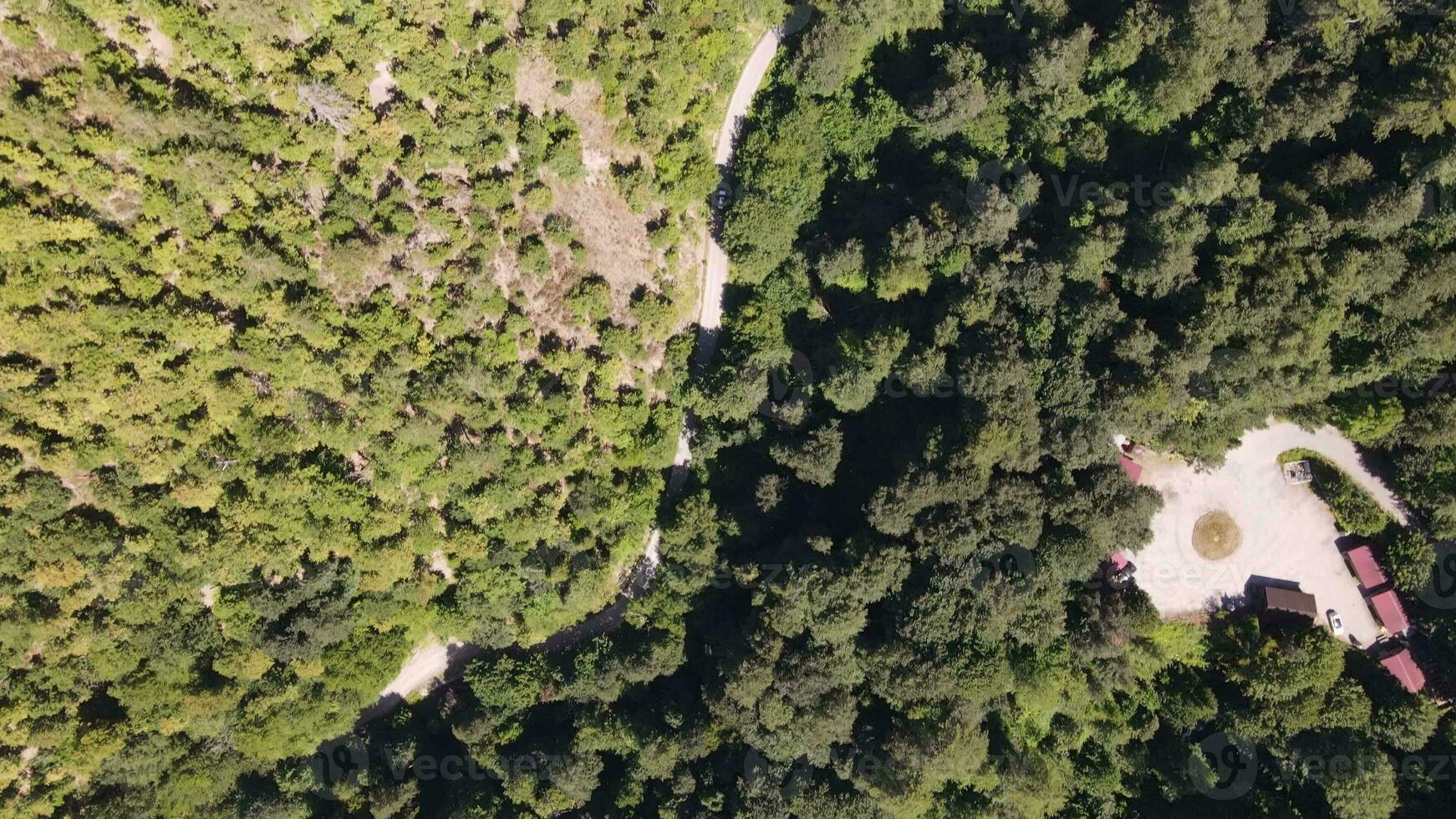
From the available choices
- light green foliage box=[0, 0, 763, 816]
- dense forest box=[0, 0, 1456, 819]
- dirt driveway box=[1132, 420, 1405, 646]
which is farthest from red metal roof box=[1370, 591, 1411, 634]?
light green foliage box=[0, 0, 763, 816]

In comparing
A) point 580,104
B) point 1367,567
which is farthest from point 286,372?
point 1367,567

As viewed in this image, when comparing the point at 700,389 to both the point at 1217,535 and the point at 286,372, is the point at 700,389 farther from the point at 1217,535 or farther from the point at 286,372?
the point at 1217,535

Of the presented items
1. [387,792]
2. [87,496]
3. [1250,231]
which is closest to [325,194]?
[87,496]

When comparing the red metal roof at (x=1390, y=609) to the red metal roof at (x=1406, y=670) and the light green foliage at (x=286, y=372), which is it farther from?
the light green foliage at (x=286, y=372)

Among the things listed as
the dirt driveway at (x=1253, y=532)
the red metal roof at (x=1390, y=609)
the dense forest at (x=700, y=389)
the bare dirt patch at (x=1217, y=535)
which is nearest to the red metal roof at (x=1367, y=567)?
the red metal roof at (x=1390, y=609)

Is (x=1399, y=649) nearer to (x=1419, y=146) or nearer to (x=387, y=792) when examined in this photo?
(x=1419, y=146)
